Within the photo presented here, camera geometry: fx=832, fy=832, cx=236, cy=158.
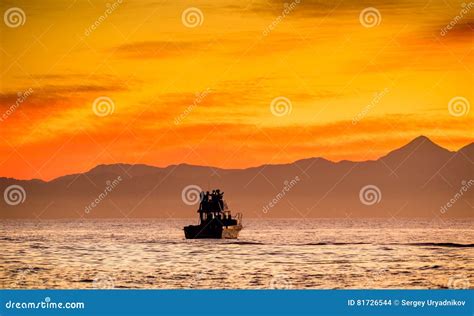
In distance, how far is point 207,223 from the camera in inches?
3656

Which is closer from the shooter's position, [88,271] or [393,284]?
[393,284]

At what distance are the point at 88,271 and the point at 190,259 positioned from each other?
529 inches

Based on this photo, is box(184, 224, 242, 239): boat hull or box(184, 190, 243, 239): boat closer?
box(184, 190, 243, 239): boat

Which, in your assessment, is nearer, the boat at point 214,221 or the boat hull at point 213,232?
the boat at point 214,221

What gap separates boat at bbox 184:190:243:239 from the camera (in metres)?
89.9

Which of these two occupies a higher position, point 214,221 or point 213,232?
point 214,221

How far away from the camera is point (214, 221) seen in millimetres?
93062

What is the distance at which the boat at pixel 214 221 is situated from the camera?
8994 centimetres

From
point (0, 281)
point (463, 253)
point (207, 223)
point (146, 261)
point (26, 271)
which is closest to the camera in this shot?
point (0, 281)

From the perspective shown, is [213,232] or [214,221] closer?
[214,221]

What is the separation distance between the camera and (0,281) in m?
48.4
